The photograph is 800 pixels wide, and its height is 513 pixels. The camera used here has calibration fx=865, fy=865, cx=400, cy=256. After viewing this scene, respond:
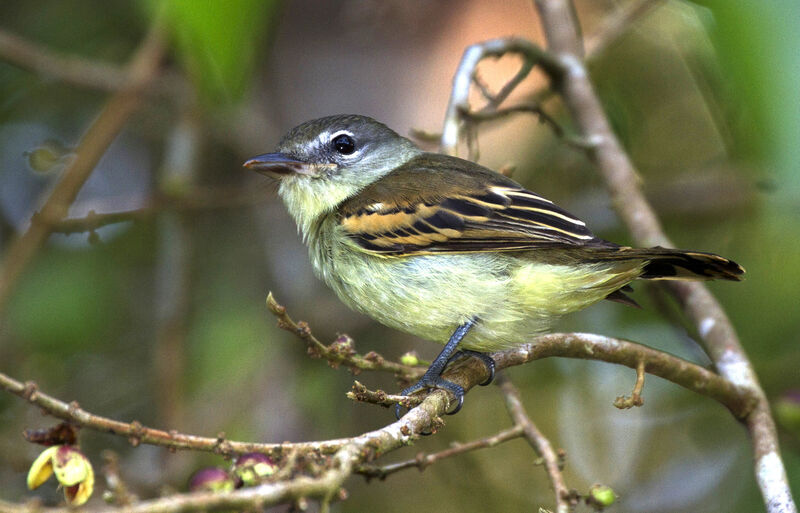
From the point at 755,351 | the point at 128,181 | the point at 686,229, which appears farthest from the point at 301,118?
the point at 755,351

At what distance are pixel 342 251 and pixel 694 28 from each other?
8.44ft

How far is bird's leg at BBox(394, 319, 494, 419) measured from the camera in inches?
103

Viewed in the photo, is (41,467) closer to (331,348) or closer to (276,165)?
(331,348)

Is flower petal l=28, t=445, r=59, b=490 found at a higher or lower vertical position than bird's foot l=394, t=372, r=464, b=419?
higher

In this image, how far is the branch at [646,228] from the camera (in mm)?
2635

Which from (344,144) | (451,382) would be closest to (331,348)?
(451,382)

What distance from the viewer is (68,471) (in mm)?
1927

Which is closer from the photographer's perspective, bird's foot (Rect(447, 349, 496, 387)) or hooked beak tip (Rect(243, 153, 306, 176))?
bird's foot (Rect(447, 349, 496, 387))

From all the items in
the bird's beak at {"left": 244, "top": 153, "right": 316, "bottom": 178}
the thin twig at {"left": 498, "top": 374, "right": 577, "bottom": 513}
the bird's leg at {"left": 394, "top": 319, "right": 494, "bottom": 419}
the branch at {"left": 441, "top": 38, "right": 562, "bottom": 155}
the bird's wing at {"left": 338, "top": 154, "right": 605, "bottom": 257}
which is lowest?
the thin twig at {"left": 498, "top": 374, "right": 577, "bottom": 513}

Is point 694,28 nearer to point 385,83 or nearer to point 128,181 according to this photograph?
point 385,83

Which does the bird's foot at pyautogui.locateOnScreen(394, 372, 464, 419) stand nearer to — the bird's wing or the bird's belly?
the bird's belly

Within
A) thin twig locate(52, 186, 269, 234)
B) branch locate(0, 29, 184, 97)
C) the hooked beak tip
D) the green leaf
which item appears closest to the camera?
the green leaf

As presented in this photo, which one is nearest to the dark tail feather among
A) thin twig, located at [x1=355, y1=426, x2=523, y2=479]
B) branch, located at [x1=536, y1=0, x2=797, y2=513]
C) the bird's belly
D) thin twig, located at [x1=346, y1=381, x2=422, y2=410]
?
the bird's belly

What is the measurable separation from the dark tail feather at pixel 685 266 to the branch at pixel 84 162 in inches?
97.3
